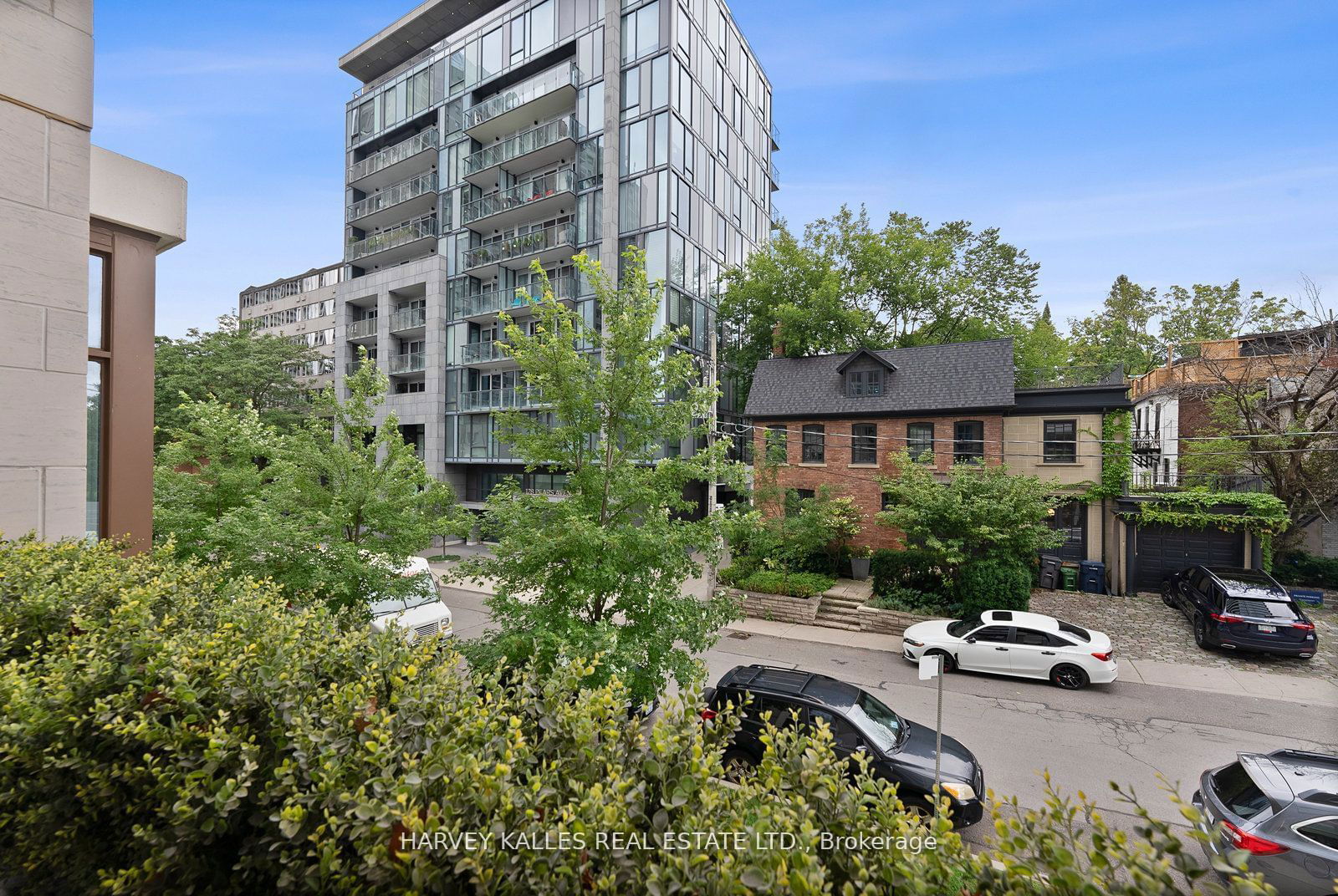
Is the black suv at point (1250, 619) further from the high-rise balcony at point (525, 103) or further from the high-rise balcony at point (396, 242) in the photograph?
the high-rise balcony at point (396, 242)

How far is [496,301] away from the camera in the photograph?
30125 millimetres

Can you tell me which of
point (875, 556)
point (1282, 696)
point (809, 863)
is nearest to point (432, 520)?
point (809, 863)

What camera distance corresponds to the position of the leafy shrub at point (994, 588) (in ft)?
51.3

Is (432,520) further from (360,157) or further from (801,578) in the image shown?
(360,157)

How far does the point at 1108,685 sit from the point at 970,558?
470 centimetres

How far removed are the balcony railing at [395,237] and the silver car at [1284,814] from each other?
122 ft

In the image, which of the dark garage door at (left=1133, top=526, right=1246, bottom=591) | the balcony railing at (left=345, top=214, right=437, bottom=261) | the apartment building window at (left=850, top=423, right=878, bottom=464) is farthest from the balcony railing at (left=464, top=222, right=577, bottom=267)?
the dark garage door at (left=1133, top=526, right=1246, bottom=591)

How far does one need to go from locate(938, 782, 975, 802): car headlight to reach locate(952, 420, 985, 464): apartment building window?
1506 centimetres

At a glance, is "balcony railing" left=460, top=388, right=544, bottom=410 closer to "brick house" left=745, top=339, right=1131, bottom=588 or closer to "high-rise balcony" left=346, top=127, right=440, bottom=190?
"brick house" left=745, top=339, right=1131, bottom=588

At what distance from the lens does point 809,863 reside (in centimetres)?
189

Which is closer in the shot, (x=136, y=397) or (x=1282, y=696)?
(x=136, y=397)

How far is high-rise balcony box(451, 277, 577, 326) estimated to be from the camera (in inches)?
1126

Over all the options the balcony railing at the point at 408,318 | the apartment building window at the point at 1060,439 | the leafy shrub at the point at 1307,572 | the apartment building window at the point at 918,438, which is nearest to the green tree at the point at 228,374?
the balcony railing at the point at 408,318

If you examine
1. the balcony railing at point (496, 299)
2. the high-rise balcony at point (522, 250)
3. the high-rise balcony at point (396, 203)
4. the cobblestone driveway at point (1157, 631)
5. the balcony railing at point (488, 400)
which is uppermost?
the high-rise balcony at point (396, 203)
